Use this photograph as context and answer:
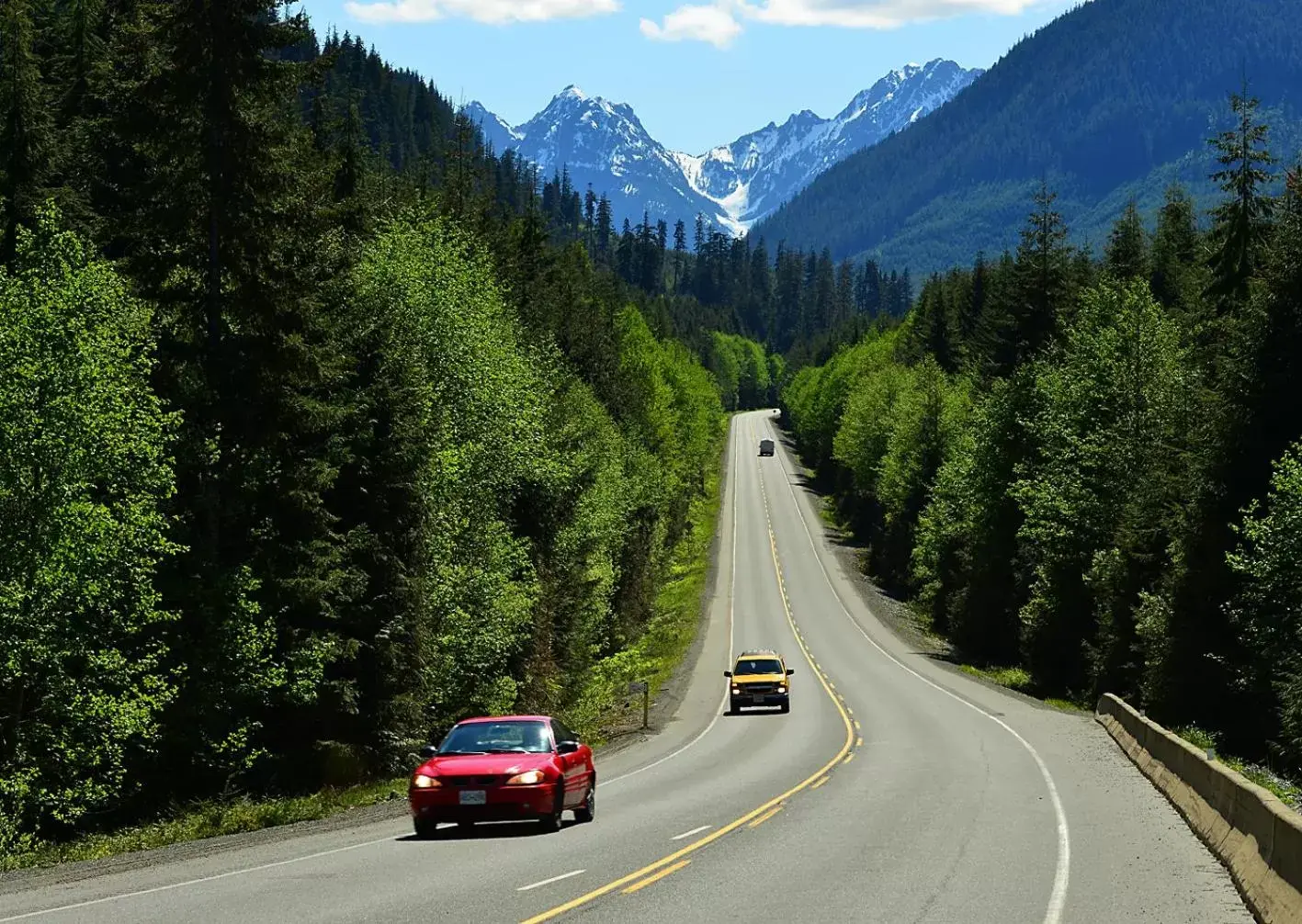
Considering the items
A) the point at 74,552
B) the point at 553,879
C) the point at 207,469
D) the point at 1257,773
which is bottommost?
the point at 1257,773

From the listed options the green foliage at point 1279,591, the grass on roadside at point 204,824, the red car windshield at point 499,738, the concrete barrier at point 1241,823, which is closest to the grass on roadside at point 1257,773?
the concrete barrier at point 1241,823

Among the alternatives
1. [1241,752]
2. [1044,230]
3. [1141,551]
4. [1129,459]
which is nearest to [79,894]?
[1241,752]

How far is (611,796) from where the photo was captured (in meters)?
24.9

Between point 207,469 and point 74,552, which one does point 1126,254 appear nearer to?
point 207,469

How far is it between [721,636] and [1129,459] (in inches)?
1178

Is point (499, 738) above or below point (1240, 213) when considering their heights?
below

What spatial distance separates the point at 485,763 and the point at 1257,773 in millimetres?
13868

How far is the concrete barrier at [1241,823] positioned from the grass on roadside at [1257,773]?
0.53 meters

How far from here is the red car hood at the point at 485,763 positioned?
18234 millimetres

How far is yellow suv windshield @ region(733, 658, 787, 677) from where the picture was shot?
49.9 m

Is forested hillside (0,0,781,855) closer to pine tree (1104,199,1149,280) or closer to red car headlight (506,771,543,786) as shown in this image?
red car headlight (506,771,543,786)

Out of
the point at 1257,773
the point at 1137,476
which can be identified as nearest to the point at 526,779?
the point at 1257,773

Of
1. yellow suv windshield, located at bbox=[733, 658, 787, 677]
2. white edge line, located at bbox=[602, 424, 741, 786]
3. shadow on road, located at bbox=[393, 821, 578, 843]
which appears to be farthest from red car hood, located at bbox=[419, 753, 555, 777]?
yellow suv windshield, located at bbox=[733, 658, 787, 677]

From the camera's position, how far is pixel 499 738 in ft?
63.5
